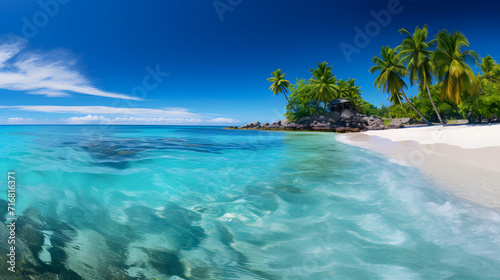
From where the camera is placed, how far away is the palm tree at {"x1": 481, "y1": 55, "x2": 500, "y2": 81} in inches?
1387

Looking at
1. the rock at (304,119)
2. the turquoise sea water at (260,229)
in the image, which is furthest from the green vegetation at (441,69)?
the turquoise sea water at (260,229)

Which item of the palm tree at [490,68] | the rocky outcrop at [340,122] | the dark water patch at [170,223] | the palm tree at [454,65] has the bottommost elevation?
the dark water patch at [170,223]

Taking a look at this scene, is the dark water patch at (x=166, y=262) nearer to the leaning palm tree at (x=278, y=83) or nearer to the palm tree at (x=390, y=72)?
the palm tree at (x=390, y=72)

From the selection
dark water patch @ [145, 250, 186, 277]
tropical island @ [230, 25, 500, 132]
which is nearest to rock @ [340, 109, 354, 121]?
tropical island @ [230, 25, 500, 132]

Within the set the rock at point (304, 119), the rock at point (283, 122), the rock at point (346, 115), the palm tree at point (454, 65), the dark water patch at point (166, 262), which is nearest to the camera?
the dark water patch at point (166, 262)

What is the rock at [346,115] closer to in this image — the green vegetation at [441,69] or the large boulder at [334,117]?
the large boulder at [334,117]

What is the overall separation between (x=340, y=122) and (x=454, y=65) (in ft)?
77.9

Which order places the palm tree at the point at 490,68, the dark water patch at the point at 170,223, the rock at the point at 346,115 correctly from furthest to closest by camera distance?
1. the rock at the point at 346,115
2. the palm tree at the point at 490,68
3. the dark water patch at the point at 170,223

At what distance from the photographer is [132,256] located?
97.7 inches

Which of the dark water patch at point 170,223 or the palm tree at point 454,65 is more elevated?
the palm tree at point 454,65

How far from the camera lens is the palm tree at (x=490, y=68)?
35.2 metres

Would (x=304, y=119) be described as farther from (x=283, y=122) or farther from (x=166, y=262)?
(x=166, y=262)

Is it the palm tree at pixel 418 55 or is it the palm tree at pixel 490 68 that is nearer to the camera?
the palm tree at pixel 418 55

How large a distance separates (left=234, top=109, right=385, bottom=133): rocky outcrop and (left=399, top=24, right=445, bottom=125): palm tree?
14569 millimetres
